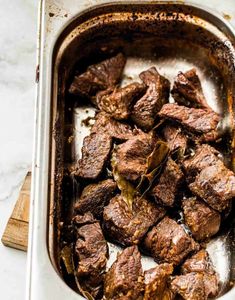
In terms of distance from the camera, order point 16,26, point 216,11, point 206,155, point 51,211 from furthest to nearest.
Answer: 1. point 16,26
2. point 216,11
3. point 206,155
4. point 51,211

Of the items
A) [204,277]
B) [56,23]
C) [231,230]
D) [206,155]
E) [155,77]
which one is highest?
[56,23]

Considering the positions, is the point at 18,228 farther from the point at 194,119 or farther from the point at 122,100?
the point at 194,119

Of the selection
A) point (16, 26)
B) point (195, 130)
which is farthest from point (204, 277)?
point (16, 26)

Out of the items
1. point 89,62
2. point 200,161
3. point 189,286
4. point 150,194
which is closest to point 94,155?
point 150,194

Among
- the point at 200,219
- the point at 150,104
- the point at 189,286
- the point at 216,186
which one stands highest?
the point at 150,104

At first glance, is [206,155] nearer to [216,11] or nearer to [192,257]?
[192,257]

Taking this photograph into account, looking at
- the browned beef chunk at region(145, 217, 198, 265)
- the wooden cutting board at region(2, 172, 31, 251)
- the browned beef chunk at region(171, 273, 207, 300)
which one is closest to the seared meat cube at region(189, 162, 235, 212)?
the browned beef chunk at region(145, 217, 198, 265)

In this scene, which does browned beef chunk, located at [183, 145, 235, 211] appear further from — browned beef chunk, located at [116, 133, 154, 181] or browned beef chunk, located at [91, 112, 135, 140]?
browned beef chunk, located at [91, 112, 135, 140]
